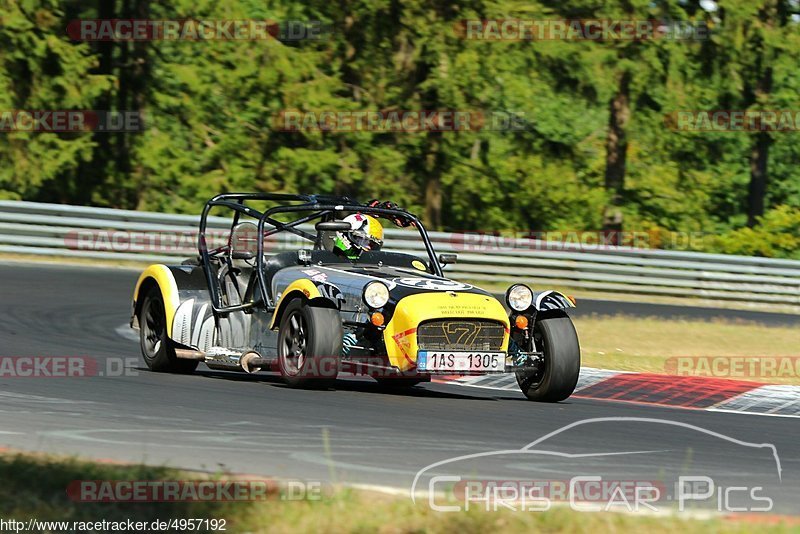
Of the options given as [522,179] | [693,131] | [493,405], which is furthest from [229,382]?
[693,131]

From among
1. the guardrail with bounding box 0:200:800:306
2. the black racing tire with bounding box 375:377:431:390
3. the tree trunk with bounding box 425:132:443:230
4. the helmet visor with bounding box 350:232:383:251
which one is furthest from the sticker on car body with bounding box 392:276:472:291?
the tree trunk with bounding box 425:132:443:230

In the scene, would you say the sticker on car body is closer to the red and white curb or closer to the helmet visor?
the helmet visor

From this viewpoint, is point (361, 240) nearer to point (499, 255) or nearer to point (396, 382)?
point (396, 382)

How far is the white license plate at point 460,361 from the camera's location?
31.1ft

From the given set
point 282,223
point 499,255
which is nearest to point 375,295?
point 282,223

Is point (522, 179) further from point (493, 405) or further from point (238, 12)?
point (493, 405)

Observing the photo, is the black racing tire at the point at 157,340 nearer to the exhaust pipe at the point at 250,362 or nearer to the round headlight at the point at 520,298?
the exhaust pipe at the point at 250,362

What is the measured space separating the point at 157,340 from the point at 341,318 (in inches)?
97.1

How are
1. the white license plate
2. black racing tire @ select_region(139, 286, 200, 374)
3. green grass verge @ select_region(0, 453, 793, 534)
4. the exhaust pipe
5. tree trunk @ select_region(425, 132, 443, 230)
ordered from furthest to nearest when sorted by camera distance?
tree trunk @ select_region(425, 132, 443, 230), black racing tire @ select_region(139, 286, 200, 374), the exhaust pipe, the white license plate, green grass verge @ select_region(0, 453, 793, 534)

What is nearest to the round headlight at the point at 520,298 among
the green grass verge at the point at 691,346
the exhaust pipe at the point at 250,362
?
the exhaust pipe at the point at 250,362

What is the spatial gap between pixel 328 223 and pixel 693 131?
23.9 metres

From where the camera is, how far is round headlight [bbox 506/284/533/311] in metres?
10.2

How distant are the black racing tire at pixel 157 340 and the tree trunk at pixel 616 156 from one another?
2029 cm

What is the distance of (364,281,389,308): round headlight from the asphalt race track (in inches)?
28.1
